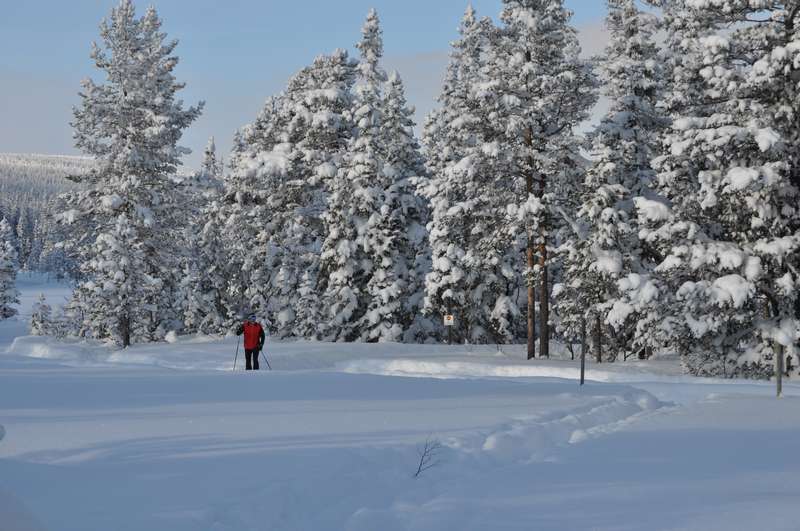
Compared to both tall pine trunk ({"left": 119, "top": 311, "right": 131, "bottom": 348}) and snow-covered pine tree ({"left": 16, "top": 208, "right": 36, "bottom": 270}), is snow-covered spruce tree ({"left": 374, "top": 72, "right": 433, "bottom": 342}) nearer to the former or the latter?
tall pine trunk ({"left": 119, "top": 311, "right": 131, "bottom": 348})

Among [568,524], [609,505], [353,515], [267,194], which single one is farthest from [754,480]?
[267,194]

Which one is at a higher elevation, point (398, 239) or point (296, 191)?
point (296, 191)

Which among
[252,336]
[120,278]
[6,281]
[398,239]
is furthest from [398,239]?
[6,281]

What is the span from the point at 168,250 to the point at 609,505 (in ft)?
119

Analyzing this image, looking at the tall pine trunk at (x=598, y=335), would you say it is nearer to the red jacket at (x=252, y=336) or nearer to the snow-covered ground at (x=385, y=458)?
the snow-covered ground at (x=385, y=458)

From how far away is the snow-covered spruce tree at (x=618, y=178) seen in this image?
26.3m

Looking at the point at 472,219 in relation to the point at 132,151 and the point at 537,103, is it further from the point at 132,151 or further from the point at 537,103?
the point at 132,151

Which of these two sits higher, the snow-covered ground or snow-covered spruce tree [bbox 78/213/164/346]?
snow-covered spruce tree [bbox 78/213/164/346]

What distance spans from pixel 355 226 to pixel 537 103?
12.5 metres

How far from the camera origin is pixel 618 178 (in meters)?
28.3

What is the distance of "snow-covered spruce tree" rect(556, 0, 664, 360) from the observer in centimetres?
2634

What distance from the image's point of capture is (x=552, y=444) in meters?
10.3

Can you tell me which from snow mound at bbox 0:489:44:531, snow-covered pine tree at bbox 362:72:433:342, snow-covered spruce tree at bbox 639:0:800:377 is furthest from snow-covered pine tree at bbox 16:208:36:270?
snow mound at bbox 0:489:44:531

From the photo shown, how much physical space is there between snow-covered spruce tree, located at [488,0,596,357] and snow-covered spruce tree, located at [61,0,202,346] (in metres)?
18.3
